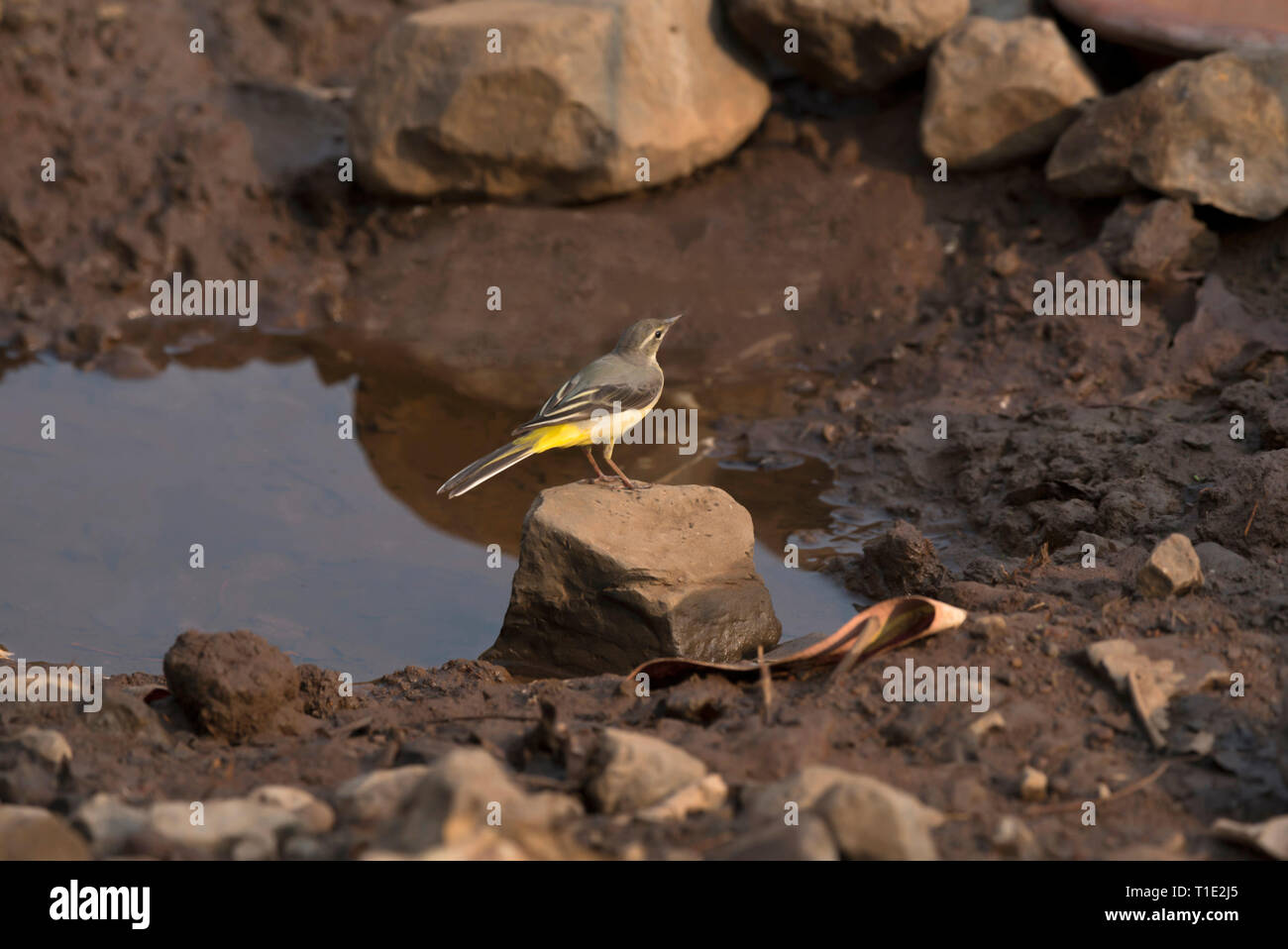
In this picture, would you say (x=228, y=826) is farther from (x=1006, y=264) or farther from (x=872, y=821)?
(x=1006, y=264)

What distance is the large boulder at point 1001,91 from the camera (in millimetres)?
8883

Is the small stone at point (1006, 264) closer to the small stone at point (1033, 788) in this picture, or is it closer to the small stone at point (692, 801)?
the small stone at point (1033, 788)

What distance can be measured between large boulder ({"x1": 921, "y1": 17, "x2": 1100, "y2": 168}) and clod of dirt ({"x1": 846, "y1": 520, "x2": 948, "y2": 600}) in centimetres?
416

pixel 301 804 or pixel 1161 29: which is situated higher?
pixel 1161 29

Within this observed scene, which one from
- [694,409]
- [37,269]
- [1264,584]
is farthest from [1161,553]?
[37,269]

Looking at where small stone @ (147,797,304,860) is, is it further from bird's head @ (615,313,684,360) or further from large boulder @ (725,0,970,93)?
large boulder @ (725,0,970,93)

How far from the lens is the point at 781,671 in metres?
4.48

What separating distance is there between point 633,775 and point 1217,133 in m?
6.86

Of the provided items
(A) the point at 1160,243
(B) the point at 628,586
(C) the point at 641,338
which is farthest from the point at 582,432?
(A) the point at 1160,243

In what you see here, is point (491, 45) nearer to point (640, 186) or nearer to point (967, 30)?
point (640, 186)

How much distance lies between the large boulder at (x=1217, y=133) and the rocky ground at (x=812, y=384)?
0.08 feet

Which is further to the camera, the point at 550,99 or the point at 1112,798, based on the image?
the point at 550,99

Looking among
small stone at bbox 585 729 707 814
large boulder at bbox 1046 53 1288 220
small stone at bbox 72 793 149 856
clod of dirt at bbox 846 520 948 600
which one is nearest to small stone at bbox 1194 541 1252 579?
clod of dirt at bbox 846 520 948 600

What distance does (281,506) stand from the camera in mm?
7363
